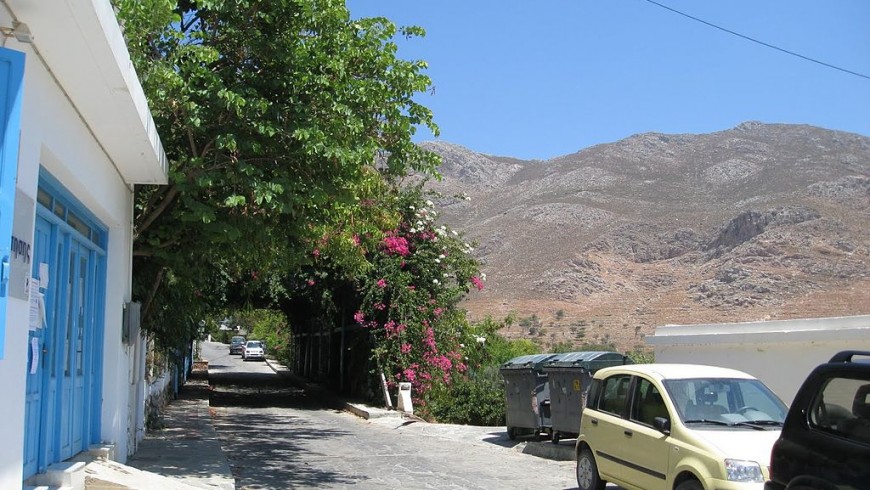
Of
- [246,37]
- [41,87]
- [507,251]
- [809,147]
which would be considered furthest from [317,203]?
[809,147]

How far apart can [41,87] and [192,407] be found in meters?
17.6

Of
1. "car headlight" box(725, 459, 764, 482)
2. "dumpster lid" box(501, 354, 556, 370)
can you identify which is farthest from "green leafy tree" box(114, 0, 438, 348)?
"car headlight" box(725, 459, 764, 482)

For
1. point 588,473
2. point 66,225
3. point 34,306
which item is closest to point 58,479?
point 34,306

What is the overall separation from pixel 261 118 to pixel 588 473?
642cm

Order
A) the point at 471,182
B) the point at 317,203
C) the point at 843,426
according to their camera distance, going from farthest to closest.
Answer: the point at 471,182, the point at 317,203, the point at 843,426

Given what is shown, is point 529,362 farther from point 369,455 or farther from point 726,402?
point 726,402

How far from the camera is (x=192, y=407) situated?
23.0 metres


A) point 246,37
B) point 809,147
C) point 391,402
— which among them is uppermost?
point 809,147

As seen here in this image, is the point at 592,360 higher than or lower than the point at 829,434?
higher

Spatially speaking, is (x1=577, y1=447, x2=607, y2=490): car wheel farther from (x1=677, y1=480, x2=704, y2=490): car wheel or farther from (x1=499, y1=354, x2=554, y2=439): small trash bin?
(x1=499, y1=354, x2=554, y2=439): small trash bin

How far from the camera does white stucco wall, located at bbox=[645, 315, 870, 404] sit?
1119 centimetres

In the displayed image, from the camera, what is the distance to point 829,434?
592cm

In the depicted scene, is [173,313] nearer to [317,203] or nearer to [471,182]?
[317,203]

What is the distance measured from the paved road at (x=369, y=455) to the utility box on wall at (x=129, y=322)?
2588 mm
